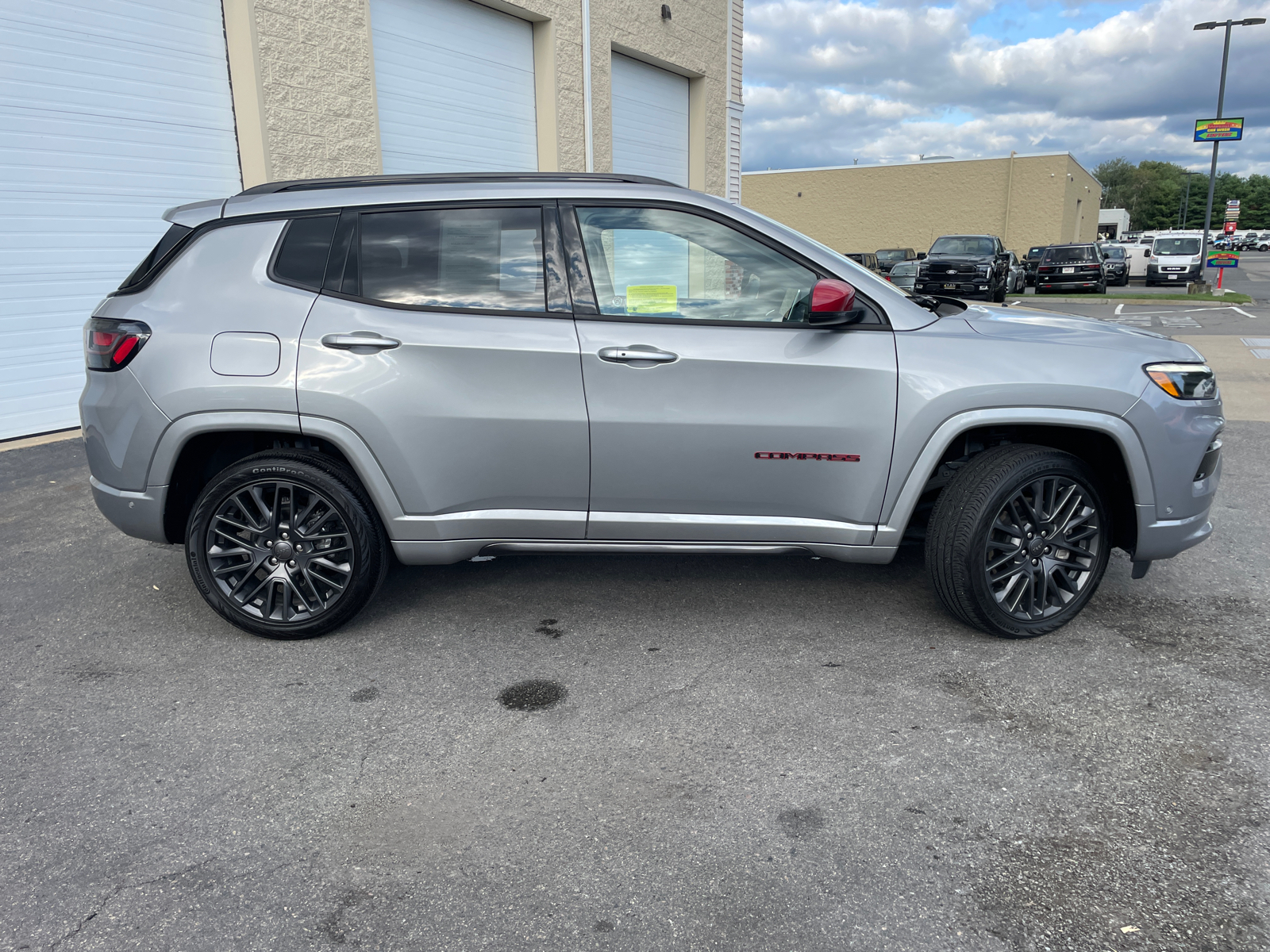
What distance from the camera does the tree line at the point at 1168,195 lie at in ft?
420

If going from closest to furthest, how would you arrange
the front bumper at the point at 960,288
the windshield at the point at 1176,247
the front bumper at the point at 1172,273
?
the front bumper at the point at 960,288, the front bumper at the point at 1172,273, the windshield at the point at 1176,247

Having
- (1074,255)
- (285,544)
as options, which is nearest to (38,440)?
(285,544)

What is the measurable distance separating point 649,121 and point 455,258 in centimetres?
1200

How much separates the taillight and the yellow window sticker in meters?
1.97

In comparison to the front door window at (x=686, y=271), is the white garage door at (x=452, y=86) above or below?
above

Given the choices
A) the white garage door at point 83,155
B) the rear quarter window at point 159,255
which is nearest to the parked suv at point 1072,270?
the white garage door at point 83,155

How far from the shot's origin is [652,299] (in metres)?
3.67

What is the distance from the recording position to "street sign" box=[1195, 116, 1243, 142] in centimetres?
2514

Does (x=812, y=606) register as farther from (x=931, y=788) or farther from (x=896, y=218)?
(x=896, y=218)

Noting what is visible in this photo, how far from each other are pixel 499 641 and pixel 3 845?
1.82 metres

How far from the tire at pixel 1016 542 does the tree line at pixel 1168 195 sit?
133722mm

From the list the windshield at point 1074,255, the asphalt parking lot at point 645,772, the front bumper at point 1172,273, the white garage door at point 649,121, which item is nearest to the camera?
the asphalt parking lot at point 645,772

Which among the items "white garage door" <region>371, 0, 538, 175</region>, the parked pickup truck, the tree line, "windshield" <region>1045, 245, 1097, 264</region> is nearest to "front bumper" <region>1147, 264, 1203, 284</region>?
"windshield" <region>1045, 245, 1097, 264</region>

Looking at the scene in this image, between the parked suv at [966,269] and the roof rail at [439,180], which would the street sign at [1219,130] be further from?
the roof rail at [439,180]
